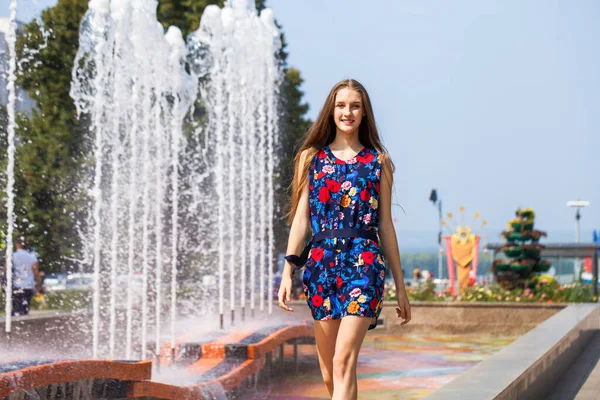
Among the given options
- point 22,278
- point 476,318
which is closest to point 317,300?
point 22,278

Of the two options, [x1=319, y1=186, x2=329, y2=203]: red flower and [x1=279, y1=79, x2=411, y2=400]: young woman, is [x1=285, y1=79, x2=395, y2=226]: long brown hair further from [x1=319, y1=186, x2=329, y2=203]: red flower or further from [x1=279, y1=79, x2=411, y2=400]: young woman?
[x1=319, y1=186, x2=329, y2=203]: red flower

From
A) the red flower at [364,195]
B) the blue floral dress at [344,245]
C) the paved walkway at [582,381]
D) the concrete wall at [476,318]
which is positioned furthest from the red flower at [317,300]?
the concrete wall at [476,318]

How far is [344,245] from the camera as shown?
14.3 ft

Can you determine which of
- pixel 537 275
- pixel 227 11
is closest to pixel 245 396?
pixel 227 11

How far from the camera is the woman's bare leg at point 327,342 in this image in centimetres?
435

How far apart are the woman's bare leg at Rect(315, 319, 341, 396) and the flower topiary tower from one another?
18.9 m

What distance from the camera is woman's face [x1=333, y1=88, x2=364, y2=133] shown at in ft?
14.8

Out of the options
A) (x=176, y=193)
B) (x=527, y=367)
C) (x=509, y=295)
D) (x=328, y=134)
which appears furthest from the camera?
(x=509, y=295)

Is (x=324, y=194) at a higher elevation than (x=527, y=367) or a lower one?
higher

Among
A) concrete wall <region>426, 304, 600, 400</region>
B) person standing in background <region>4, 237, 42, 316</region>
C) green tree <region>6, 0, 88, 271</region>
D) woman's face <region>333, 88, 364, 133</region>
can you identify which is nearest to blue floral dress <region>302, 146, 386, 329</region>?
woman's face <region>333, 88, 364, 133</region>

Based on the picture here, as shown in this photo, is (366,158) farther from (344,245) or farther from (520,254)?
(520,254)

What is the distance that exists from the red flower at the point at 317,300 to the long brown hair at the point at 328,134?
407 mm

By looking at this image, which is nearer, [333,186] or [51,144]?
[333,186]

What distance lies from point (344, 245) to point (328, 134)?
55 cm
